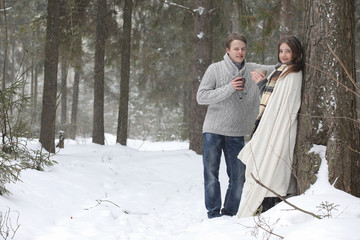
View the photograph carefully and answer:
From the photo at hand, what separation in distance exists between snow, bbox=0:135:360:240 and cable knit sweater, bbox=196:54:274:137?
3.43 feet

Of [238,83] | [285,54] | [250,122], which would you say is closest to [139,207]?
[250,122]

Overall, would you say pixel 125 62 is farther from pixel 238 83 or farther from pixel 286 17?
pixel 238 83

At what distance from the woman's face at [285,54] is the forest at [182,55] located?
0.18 m

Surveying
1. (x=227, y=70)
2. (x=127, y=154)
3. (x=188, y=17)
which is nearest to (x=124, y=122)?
(x=127, y=154)

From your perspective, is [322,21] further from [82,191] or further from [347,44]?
[82,191]

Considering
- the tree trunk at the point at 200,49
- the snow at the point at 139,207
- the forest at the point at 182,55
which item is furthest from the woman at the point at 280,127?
the tree trunk at the point at 200,49

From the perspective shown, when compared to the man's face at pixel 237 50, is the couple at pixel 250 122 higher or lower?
lower

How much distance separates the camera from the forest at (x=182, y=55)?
338cm

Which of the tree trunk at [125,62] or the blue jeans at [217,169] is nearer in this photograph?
the blue jeans at [217,169]

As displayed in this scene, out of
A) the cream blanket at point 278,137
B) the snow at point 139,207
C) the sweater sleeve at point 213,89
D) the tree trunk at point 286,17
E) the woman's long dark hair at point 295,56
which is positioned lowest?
the snow at point 139,207

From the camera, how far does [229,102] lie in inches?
176

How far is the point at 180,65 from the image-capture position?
1698 cm

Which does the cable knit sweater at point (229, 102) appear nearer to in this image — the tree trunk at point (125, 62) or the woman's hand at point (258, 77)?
the woman's hand at point (258, 77)

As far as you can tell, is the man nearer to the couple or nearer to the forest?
the couple
